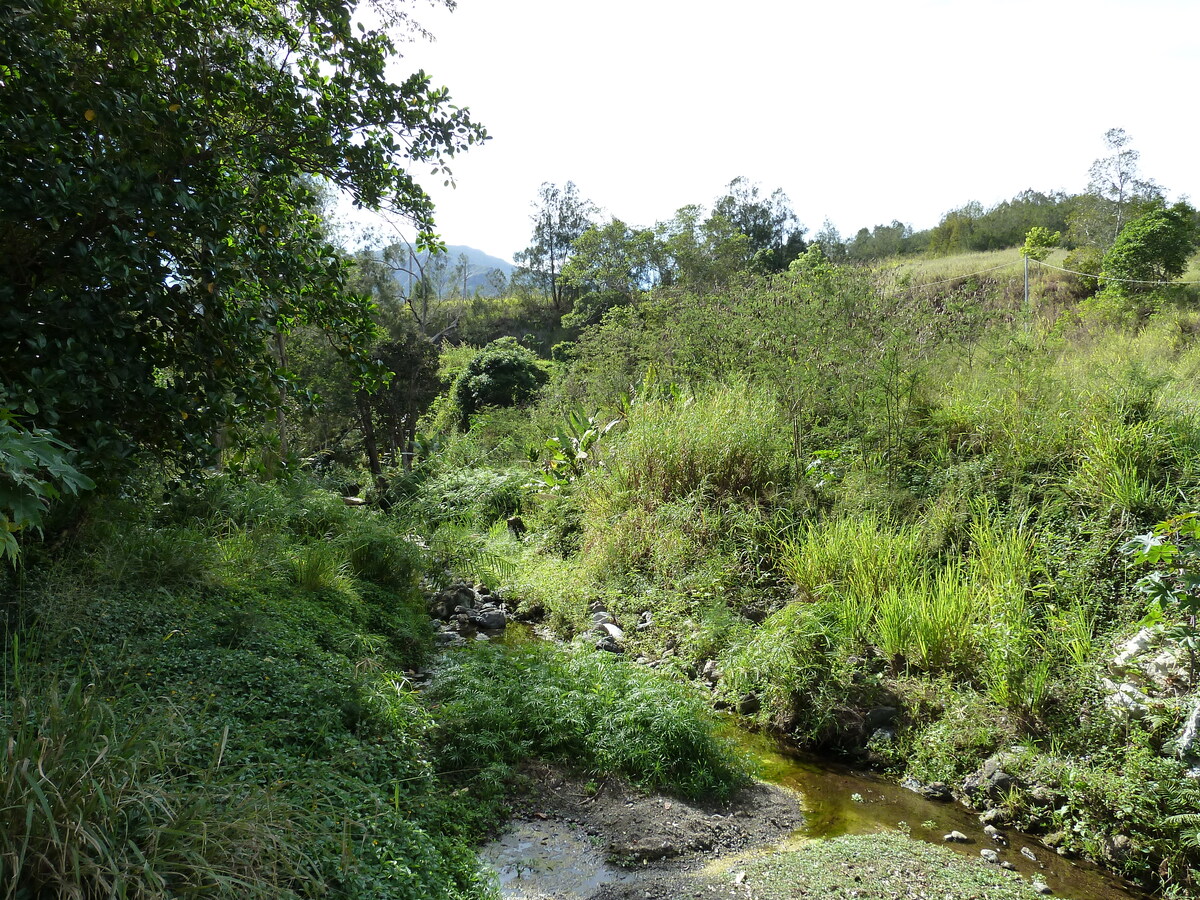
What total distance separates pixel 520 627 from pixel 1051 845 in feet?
16.4

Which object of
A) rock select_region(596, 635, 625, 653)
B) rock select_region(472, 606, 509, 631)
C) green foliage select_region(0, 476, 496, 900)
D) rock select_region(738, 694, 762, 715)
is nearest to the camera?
green foliage select_region(0, 476, 496, 900)

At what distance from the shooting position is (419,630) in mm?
6227

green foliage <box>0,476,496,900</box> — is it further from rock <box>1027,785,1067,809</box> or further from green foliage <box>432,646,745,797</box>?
rock <box>1027,785,1067,809</box>

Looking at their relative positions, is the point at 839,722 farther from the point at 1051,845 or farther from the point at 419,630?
the point at 419,630

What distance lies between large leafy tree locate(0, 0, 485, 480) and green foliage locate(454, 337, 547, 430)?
520 inches

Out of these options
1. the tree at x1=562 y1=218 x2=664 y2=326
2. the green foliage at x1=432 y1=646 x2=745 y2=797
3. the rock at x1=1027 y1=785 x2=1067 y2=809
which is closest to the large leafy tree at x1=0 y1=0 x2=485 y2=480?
the green foliage at x1=432 y1=646 x2=745 y2=797

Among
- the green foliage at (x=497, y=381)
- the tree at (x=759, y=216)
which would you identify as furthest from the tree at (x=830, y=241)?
the green foliage at (x=497, y=381)

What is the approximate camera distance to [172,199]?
135 inches

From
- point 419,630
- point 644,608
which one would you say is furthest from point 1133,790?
point 419,630

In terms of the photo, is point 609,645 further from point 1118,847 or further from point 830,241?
point 830,241

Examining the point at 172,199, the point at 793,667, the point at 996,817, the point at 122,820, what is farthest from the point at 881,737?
the point at 172,199

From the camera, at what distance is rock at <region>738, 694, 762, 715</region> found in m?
5.38

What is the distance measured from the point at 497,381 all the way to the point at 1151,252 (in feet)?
49.9

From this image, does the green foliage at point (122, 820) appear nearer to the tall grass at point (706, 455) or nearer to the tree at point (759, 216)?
the tall grass at point (706, 455)
